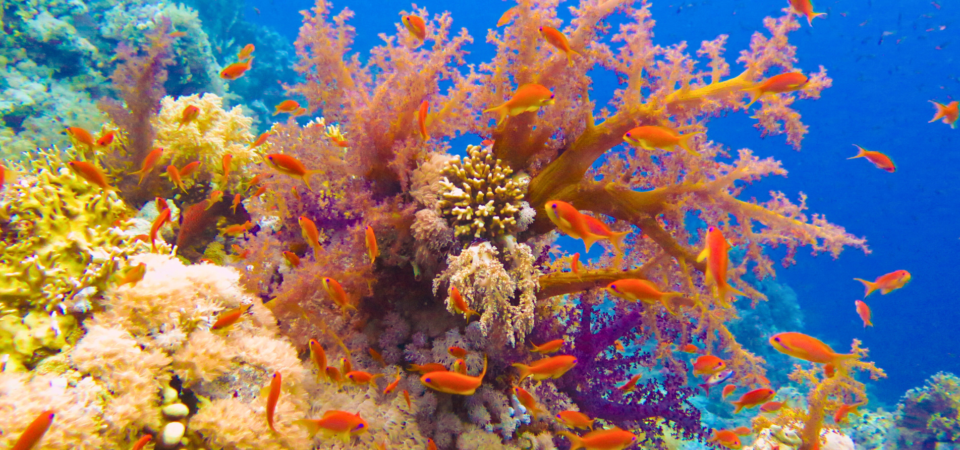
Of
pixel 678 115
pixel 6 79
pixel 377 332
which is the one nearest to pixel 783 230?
pixel 678 115

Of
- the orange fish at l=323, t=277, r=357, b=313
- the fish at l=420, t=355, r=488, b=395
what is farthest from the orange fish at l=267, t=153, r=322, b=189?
the fish at l=420, t=355, r=488, b=395

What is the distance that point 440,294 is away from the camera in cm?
348

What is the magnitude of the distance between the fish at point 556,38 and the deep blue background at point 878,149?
50875 mm

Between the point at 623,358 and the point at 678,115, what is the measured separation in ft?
8.63

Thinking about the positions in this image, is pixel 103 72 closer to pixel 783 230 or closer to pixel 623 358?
pixel 623 358

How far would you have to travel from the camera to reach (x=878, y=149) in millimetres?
53594

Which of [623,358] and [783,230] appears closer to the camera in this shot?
[783,230]

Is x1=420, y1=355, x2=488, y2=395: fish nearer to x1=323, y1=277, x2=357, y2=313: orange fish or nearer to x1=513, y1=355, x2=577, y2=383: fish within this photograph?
x1=513, y1=355, x2=577, y2=383: fish

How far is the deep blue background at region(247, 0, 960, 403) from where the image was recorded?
44.6m

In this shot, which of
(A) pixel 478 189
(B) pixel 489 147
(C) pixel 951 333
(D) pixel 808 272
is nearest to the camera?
(A) pixel 478 189

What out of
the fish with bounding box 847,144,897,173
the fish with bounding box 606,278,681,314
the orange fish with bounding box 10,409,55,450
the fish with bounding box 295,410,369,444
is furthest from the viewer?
the fish with bounding box 847,144,897,173

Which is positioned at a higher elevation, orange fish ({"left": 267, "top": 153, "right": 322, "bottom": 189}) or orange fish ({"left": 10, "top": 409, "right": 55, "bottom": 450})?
orange fish ({"left": 267, "top": 153, "right": 322, "bottom": 189})

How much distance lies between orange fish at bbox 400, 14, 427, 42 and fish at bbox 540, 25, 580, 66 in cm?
109

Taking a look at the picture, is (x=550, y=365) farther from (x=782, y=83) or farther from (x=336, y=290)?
(x=782, y=83)
